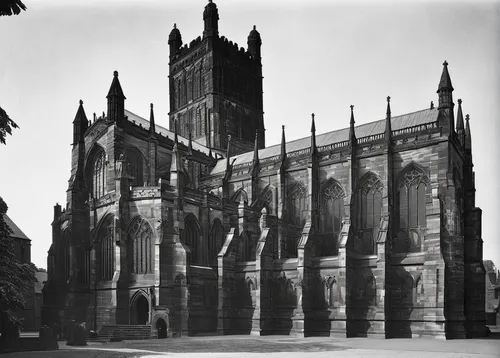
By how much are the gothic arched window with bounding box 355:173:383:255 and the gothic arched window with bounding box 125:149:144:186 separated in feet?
70.6

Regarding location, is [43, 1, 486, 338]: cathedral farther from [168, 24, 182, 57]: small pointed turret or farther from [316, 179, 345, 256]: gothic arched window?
[168, 24, 182, 57]: small pointed turret

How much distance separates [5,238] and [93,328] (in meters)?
30.5

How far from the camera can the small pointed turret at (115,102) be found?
53.7m

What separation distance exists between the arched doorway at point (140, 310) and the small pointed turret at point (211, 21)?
132ft

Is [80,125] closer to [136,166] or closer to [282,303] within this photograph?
[136,166]

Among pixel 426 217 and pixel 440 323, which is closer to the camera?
pixel 440 323

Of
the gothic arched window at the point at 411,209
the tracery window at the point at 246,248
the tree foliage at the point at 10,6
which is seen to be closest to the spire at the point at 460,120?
the gothic arched window at the point at 411,209

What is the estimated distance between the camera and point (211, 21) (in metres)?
74.5

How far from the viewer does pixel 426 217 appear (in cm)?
4403

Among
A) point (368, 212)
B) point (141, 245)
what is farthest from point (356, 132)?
point (141, 245)

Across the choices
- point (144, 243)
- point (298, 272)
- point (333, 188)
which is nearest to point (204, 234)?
point (144, 243)

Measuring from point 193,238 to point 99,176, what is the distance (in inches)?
495

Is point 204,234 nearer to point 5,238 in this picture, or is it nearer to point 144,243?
point 144,243

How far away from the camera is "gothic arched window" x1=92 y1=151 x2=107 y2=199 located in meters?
54.8
